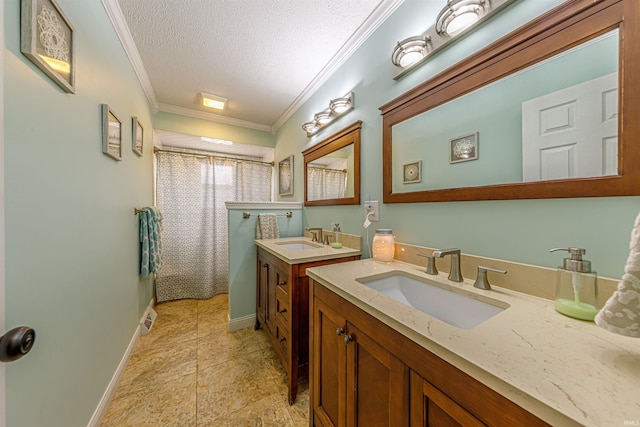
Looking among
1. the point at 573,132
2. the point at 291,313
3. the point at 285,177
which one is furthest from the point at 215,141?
the point at 573,132

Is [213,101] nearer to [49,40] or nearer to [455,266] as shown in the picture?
[49,40]

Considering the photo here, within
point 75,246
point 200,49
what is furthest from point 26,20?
point 200,49

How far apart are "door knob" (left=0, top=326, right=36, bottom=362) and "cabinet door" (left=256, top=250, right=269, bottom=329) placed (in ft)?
4.09

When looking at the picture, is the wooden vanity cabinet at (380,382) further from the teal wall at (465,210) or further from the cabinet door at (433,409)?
the teal wall at (465,210)

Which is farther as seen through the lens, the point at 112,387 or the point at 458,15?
the point at 112,387

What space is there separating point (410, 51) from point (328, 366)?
5.08 feet

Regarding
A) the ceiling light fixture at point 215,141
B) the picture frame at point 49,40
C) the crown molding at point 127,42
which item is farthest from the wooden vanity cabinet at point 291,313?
the ceiling light fixture at point 215,141

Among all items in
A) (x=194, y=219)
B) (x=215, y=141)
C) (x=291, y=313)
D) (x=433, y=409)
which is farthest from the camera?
(x=215, y=141)

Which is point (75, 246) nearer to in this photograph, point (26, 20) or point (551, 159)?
point (26, 20)

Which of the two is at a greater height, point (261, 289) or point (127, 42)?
point (127, 42)

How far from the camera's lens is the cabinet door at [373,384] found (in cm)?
57

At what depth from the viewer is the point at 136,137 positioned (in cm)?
175

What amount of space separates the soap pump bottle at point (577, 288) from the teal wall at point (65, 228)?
1.57m

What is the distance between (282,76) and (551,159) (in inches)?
79.2
